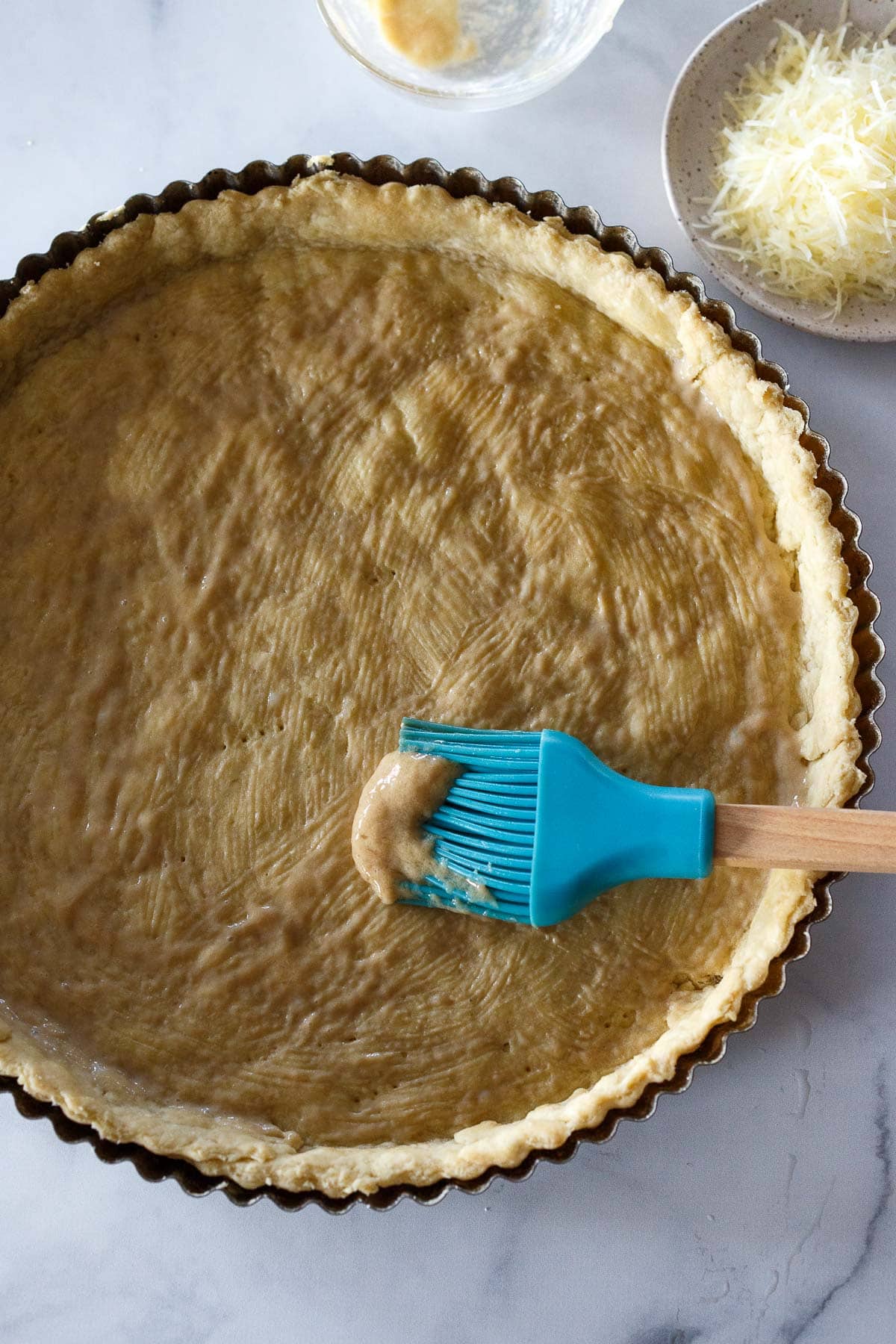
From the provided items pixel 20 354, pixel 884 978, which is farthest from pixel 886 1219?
pixel 20 354

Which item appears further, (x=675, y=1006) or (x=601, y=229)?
(x=601, y=229)

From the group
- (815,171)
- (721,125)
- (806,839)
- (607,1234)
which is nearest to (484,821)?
(806,839)

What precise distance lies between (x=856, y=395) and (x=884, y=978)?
3.48ft

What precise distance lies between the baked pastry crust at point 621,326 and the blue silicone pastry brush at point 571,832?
0.19 metres

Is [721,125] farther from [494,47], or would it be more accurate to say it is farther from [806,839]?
[806,839]

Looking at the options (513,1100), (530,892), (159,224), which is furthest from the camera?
(159,224)

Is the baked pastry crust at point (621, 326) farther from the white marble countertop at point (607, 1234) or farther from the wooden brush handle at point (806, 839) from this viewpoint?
the white marble countertop at point (607, 1234)

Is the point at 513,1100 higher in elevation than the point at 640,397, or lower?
lower

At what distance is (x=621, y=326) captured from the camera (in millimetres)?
2197

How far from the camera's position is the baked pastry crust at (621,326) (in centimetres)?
190

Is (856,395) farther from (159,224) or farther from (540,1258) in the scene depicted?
(540,1258)

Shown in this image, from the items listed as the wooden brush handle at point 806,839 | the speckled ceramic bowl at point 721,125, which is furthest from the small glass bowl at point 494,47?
the wooden brush handle at point 806,839

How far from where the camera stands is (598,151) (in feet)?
8.07

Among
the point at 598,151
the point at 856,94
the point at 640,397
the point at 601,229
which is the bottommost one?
the point at 640,397
